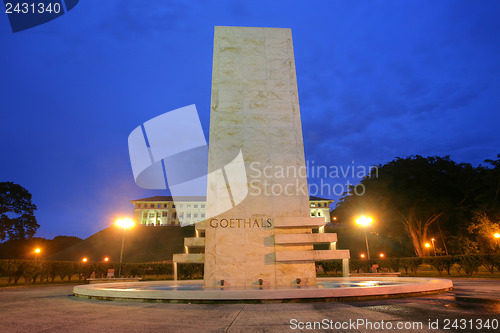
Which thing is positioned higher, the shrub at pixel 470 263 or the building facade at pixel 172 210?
the building facade at pixel 172 210

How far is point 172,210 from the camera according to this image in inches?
4409

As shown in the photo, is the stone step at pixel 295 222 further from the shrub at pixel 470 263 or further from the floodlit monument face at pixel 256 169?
the shrub at pixel 470 263

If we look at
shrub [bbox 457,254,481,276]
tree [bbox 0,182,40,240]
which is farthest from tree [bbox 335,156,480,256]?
tree [bbox 0,182,40,240]

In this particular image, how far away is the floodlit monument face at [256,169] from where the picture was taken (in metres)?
12.0

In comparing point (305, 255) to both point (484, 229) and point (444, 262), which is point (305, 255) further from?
point (484, 229)

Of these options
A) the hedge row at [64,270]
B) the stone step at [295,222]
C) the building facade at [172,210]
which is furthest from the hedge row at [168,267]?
the building facade at [172,210]

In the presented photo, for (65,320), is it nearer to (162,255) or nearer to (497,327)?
(497,327)

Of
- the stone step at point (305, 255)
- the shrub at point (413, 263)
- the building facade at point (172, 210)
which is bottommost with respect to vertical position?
the shrub at point (413, 263)

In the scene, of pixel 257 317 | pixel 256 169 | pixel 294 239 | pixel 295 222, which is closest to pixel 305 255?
pixel 294 239

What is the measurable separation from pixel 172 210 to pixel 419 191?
301 ft

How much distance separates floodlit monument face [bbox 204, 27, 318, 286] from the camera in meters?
12.0

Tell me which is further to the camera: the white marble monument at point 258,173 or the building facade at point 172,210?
the building facade at point 172,210

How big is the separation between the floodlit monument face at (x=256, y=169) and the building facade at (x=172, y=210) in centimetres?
9736

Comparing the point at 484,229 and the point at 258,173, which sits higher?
the point at 258,173
